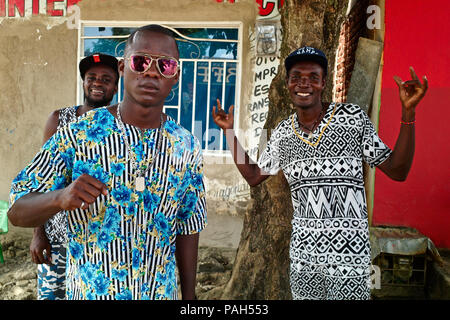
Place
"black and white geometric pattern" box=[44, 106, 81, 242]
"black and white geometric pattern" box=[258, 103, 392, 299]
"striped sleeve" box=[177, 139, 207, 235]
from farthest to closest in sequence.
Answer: "black and white geometric pattern" box=[44, 106, 81, 242] < "black and white geometric pattern" box=[258, 103, 392, 299] < "striped sleeve" box=[177, 139, 207, 235]

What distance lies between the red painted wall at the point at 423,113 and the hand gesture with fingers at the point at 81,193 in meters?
4.01

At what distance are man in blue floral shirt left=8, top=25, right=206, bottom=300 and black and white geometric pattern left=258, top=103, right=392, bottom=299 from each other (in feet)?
2.59

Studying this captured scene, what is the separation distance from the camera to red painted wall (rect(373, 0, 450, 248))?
4594mm

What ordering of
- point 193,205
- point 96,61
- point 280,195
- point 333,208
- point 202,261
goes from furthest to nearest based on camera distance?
point 202,261, point 280,195, point 96,61, point 333,208, point 193,205

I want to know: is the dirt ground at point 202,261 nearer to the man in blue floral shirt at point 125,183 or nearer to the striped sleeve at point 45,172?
the man in blue floral shirt at point 125,183

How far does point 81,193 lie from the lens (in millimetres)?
1351

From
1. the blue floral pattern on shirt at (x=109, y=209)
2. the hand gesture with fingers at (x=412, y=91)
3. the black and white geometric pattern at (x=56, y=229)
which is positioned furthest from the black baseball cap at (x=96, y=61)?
the hand gesture with fingers at (x=412, y=91)

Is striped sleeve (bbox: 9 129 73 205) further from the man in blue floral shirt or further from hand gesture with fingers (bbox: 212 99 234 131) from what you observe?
hand gesture with fingers (bbox: 212 99 234 131)

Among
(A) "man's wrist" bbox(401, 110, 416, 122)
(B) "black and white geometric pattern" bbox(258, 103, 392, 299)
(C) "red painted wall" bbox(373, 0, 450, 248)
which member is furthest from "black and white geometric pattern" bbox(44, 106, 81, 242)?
(C) "red painted wall" bbox(373, 0, 450, 248)

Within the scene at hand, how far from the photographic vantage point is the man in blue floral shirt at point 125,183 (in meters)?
1.50

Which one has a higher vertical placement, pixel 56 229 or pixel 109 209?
pixel 109 209

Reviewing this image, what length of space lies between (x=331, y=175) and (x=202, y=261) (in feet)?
12.0

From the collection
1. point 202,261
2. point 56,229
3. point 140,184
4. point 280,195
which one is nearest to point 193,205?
point 140,184

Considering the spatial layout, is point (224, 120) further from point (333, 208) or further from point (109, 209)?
point (109, 209)
